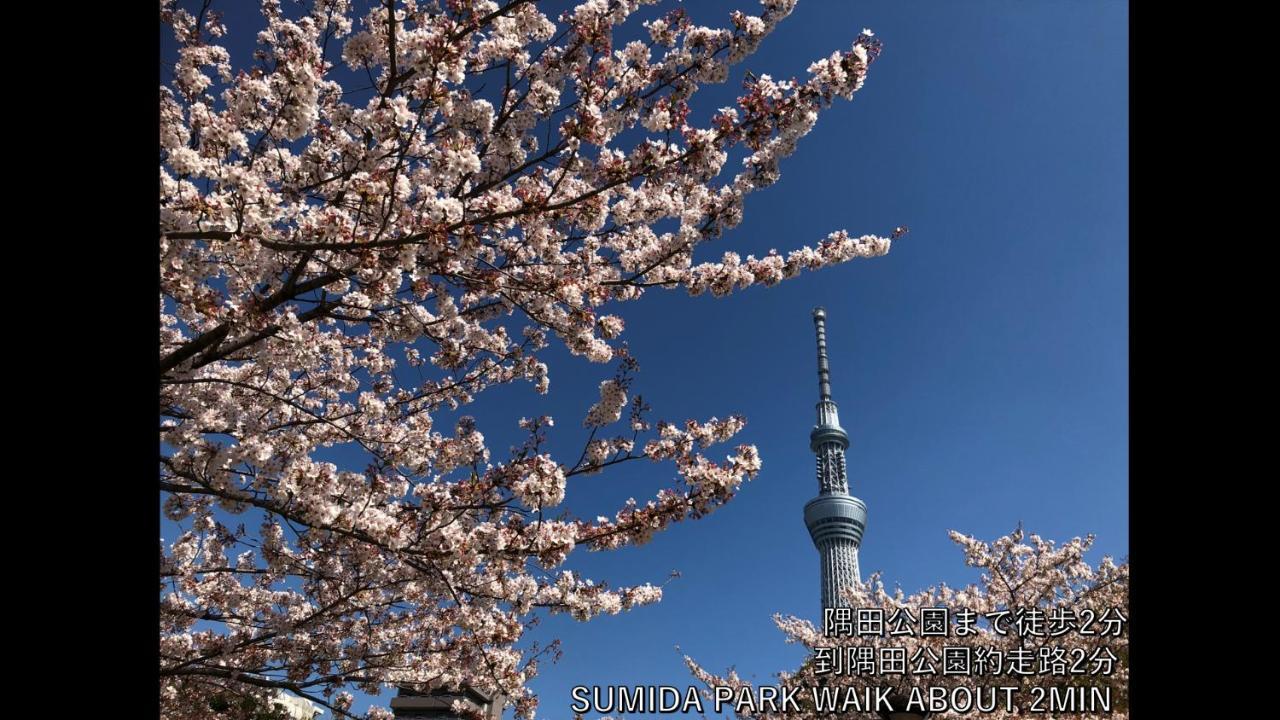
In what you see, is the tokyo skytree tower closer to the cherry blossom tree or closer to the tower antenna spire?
the tower antenna spire

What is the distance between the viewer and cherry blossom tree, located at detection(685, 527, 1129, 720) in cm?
Result: 1002

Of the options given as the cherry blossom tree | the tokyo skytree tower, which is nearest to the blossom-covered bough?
the cherry blossom tree

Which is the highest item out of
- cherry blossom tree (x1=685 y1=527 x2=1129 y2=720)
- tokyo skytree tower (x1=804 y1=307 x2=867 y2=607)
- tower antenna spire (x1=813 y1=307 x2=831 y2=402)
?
tower antenna spire (x1=813 y1=307 x2=831 y2=402)

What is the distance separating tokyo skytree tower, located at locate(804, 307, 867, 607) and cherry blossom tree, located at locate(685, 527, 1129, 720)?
144 feet

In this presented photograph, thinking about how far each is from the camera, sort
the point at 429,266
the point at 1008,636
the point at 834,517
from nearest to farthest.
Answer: the point at 429,266, the point at 1008,636, the point at 834,517

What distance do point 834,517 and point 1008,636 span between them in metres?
53.2

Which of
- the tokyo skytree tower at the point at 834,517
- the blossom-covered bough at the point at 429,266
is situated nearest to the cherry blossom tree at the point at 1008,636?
the blossom-covered bough at the point at 429,266

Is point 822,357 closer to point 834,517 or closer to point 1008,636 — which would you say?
point 834,517

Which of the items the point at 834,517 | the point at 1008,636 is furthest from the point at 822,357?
the point at 1008,636

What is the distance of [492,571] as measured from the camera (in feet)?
18.5

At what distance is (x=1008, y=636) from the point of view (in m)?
11.1

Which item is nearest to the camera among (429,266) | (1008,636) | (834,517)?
(429,266)
